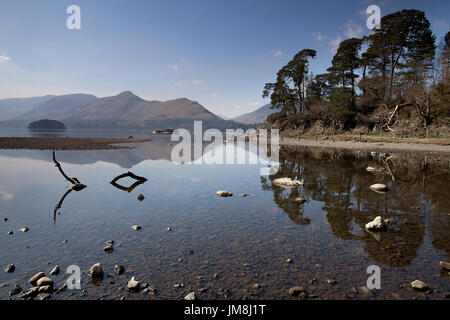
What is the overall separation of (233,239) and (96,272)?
4764mm

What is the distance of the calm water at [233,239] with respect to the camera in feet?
20.8

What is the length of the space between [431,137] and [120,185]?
5167cm

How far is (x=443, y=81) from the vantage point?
1727 inches

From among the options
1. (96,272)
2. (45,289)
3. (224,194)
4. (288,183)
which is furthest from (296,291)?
(288,183)

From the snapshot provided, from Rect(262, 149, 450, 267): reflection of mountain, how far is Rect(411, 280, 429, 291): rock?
113 cm

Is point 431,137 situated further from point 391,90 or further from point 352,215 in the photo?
point 352,215

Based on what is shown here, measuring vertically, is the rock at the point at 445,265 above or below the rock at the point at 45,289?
below

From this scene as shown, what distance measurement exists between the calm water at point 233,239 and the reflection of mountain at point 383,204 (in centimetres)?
7

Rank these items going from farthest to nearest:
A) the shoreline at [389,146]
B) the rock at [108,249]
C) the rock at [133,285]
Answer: the shoreline at [389,146] → the rock at [108,249] → the rock at [133,285]

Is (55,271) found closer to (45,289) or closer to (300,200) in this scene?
(45,289)

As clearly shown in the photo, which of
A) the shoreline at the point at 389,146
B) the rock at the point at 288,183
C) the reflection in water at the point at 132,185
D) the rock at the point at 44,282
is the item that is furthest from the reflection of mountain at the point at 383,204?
the shoreline at the point at 389,146

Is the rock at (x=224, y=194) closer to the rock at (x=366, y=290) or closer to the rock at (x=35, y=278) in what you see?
the rock at (x=366, y=290)
